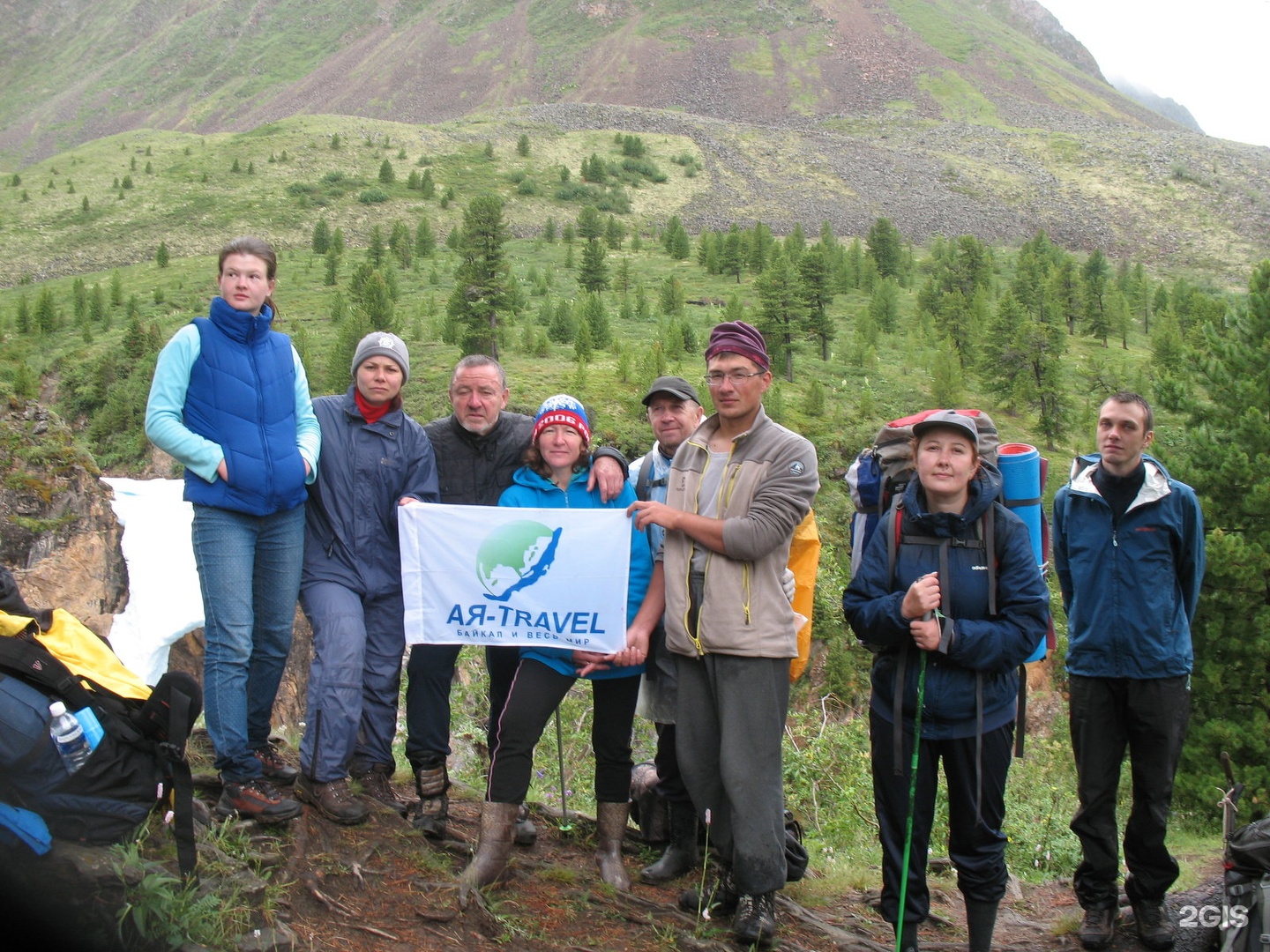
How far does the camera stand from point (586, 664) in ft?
13.7

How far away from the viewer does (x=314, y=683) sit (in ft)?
13.4

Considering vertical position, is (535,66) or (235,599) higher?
(535,66)

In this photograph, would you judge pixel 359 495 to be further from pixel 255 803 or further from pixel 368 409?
pixel 255 803

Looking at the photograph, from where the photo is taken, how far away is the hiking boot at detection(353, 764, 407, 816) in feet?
14.8

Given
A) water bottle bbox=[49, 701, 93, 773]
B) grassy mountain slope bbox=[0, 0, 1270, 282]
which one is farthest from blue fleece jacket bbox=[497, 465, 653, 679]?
grassy mountain slope bbox=[0, 0, 1270, 282]

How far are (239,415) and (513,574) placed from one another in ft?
4.62

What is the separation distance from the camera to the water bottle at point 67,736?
9.57 feet

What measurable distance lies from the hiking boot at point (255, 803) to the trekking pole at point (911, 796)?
2.53 m

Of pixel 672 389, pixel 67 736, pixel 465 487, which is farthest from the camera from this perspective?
pixel 465 487

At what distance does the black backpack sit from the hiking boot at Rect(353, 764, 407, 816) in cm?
128

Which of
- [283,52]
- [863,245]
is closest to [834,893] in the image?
[863,245]

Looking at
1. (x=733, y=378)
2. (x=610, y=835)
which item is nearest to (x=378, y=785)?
(x=610, y=835)

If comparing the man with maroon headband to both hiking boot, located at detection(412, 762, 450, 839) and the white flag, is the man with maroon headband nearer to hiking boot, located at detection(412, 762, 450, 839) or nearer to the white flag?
the white flag

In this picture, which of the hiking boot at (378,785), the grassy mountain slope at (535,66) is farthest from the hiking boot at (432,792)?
the grassy mountain slope at (535,66)
